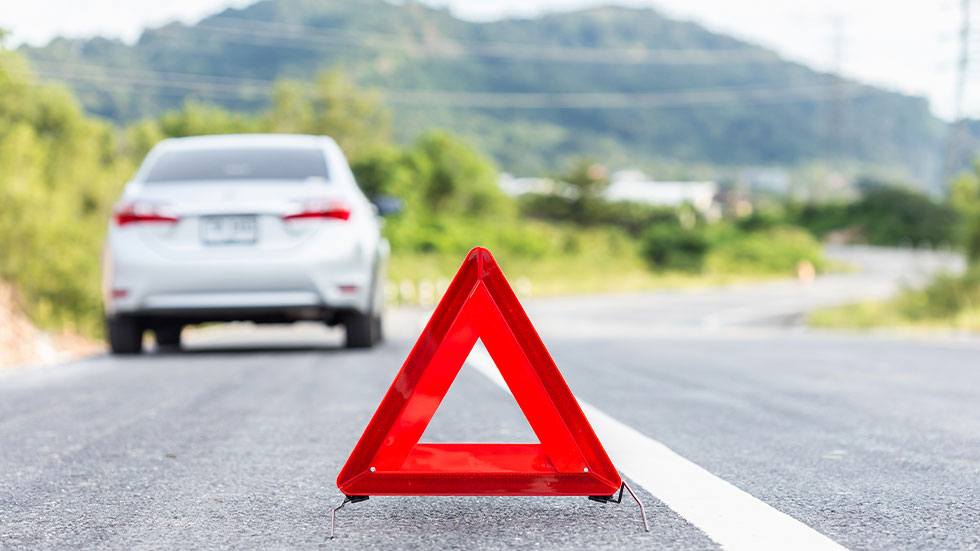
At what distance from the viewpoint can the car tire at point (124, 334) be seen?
9.39 meters

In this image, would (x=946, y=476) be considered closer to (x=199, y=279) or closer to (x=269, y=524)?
(x=269, y=524)

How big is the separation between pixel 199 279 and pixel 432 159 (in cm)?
8068

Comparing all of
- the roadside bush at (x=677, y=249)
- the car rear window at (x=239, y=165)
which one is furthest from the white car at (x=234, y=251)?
Result: the roadside bush at (x=677, y=249)

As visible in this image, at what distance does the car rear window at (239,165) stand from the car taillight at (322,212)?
0.45 meters

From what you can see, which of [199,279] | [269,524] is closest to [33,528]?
[269,524]

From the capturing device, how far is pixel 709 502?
12.1ft

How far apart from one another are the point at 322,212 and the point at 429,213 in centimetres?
7013

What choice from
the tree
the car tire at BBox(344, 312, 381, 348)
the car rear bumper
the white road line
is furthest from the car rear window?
the tree

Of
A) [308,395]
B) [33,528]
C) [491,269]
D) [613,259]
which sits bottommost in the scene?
[613,259]

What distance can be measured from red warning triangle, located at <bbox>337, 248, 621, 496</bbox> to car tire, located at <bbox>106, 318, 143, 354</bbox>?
21.5 feet

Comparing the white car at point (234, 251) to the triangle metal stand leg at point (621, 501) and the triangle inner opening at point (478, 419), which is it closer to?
the triangle inner opening at point (478, 419)

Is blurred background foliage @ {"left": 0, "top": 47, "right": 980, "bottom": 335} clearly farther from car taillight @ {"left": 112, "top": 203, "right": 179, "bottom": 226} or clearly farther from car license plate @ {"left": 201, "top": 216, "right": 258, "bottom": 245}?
car license plate @ {"left": 201, "top": 216, "right": 258, "bottom": 245}

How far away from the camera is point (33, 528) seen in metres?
3.39

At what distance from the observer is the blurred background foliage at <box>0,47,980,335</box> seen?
1633 cm
